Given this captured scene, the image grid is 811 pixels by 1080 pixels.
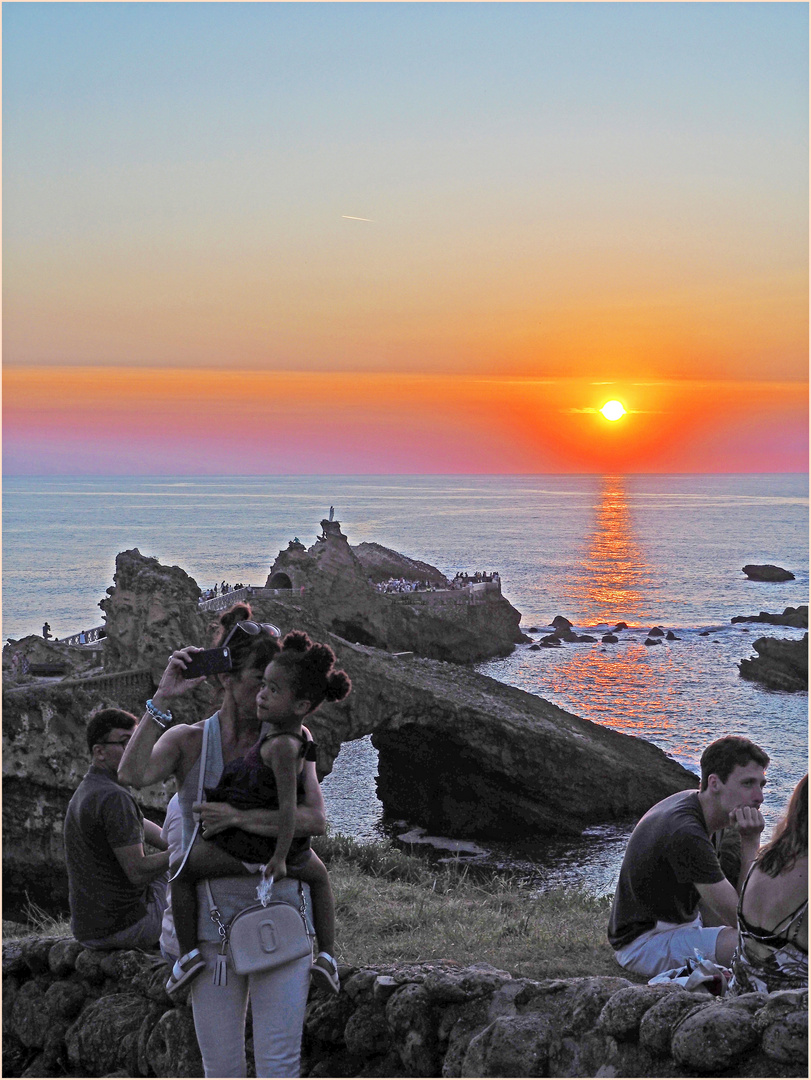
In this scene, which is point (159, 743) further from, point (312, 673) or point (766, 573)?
point (766, 573)

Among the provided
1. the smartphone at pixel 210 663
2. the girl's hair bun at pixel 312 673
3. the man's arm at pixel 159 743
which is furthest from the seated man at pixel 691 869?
the man's arm at pixel 159 743

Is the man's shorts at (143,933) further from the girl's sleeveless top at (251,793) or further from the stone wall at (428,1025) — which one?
the girl's sleeveless top at (251,793)

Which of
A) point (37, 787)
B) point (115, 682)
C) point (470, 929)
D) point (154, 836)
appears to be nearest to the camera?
point (154, 836)

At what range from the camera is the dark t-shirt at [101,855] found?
4848 mm

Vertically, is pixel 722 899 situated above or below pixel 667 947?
above

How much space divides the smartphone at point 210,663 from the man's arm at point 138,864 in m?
1.29

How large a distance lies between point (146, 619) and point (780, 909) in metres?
15.4

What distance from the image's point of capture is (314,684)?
3865 mm

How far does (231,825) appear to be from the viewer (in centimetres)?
388

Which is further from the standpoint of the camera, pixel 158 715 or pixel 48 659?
pixel 48 659

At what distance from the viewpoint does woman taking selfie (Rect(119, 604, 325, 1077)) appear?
151 inches

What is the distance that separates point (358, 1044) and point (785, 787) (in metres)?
24.9

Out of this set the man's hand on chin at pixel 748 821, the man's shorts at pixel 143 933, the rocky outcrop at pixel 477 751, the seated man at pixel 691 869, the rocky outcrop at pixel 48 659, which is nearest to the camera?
the man's hand on chin at pixel 748 821

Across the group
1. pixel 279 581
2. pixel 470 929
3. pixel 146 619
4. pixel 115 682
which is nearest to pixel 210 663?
pixel 470 929
